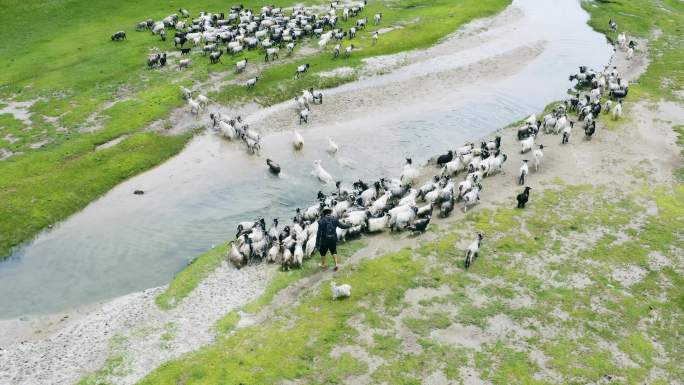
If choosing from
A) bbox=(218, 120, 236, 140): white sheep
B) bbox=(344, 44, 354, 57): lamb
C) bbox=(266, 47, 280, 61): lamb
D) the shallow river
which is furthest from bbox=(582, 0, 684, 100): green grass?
bbox=(218, 120, 236, 140): white sheep

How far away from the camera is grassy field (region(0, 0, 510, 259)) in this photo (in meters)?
30.6

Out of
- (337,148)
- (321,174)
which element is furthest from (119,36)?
(321,174)

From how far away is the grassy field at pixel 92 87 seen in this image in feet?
100

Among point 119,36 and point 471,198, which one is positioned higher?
point 119,36

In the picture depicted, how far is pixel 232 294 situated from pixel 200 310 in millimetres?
1453

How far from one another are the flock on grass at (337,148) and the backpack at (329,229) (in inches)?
72.3

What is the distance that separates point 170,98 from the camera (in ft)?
133

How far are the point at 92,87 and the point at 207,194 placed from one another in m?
18.3

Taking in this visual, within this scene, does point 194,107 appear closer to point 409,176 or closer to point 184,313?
point 409,176

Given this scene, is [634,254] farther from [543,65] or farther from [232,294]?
[543,65]

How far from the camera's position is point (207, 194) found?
30672mm

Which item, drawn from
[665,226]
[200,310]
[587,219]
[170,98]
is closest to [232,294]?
[200,310]

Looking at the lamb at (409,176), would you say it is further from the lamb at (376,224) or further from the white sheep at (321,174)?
the lamb at (376,224)

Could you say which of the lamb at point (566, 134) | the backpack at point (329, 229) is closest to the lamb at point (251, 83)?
the lamb at point (566, 134)
